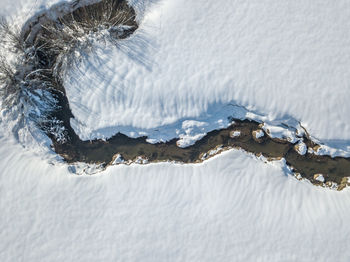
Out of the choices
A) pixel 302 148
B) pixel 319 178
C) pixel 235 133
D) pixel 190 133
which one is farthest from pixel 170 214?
pixel 319 178

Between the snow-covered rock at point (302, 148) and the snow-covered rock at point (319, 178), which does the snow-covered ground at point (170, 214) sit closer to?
the snow-covered rock at point (319, 178)

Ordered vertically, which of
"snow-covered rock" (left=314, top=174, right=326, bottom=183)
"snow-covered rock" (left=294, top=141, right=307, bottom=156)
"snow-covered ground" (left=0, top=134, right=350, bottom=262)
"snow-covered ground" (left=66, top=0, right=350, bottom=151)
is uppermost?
"snow-covered ground" (left=66, top=0, right=350, bottom=151)

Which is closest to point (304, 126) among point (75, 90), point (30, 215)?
point (75, 90)

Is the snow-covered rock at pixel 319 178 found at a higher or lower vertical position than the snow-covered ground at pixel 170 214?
higher

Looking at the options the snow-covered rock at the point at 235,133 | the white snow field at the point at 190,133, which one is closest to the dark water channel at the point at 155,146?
the snow-covered rock at the point at 235,133

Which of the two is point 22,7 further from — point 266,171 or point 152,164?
point 266,171

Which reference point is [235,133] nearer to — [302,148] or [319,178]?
[302,148]

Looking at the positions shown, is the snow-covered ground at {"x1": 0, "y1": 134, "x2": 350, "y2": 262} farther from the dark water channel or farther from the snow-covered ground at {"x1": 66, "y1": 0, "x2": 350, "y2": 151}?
the snow-covered ground at {"x1": 66, "y1": 0, "x2": 350, "y2": 151}

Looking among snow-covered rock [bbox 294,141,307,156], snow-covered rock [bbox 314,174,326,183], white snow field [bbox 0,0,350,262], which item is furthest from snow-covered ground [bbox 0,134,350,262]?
snow-covered rock [bbox 294,141,307,156]

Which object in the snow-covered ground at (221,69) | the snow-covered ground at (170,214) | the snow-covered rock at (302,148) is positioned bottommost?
the snow-covered ground at (170,214)
